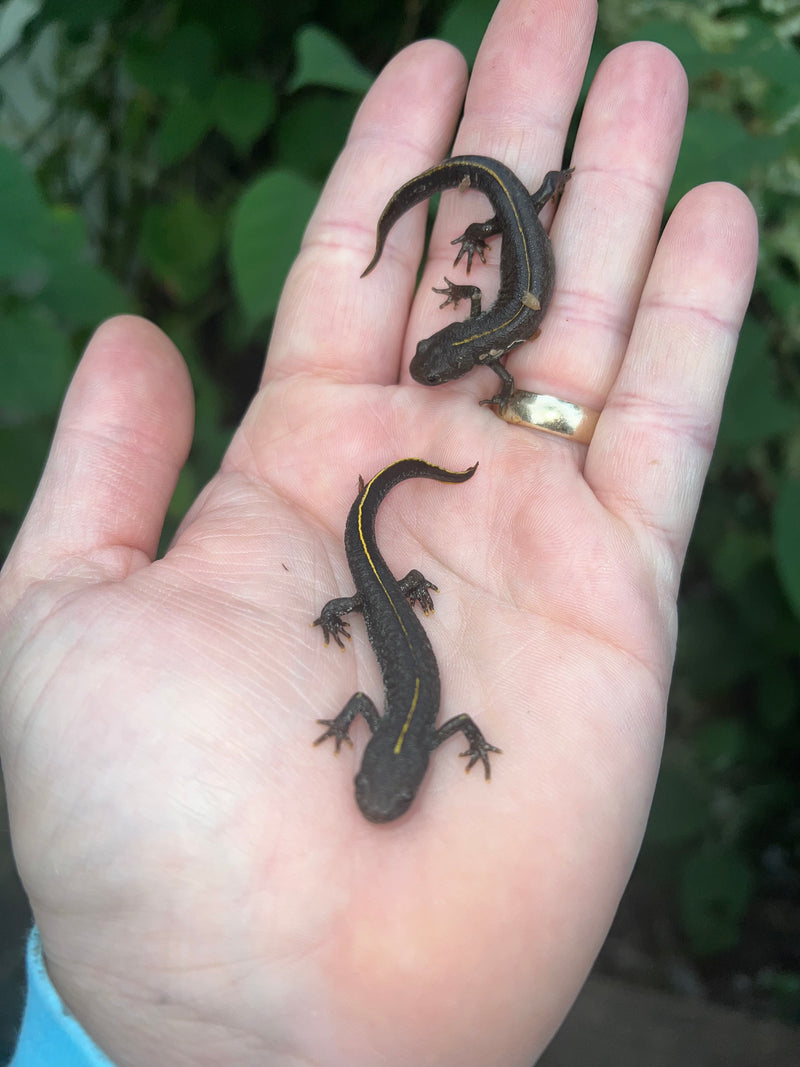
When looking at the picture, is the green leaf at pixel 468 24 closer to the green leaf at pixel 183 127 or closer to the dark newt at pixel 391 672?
the green leaf at pixel 183 127

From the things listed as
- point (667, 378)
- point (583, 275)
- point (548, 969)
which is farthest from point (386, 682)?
point (583, 275)

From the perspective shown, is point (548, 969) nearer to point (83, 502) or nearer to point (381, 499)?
point (381, 499)

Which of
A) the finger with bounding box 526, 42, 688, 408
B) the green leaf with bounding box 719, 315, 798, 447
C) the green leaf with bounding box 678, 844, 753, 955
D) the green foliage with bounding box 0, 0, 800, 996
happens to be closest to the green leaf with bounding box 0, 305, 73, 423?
the green foliage with bounding box 0, 0, 800, 996

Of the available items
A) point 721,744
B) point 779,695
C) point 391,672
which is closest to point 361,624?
point 391,672

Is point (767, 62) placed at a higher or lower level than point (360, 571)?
higher

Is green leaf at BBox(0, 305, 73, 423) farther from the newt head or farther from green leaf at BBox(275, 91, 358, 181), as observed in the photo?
green leaf at BBox(275, 91, 358, 181)

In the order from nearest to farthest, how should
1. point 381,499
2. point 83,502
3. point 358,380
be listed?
point 83,502 < point 381,499 < point 358,380

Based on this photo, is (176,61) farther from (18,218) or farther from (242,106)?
(18,218)
